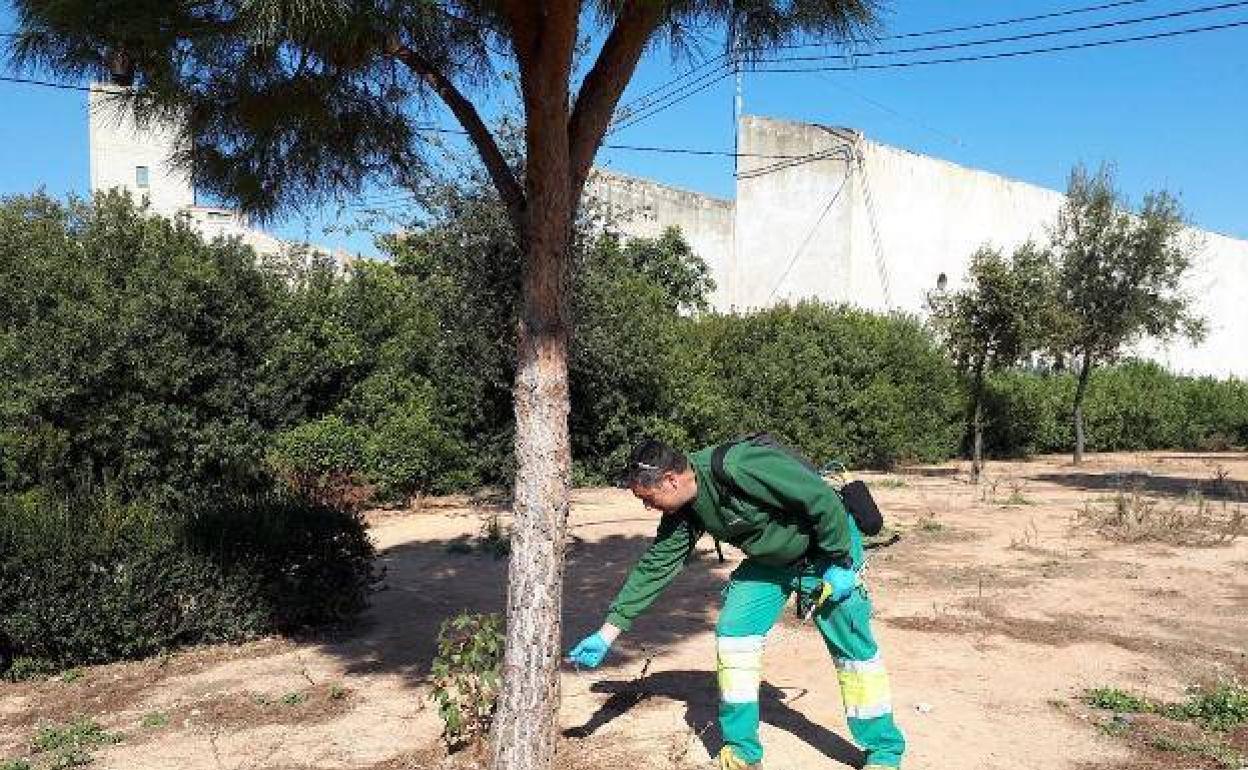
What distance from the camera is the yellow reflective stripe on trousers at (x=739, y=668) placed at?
3.90 metres

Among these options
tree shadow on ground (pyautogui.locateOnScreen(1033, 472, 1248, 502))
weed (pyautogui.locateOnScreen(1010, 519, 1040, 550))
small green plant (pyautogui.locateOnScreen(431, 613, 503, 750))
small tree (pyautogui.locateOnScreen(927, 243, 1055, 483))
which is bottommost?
tree shadow on ground (pyautogui.locateOnScreen(1033, 472, 1248, 502))

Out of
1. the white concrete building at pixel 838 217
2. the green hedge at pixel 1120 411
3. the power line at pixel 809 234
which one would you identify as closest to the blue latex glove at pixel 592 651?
the white concrete building at pixel 838 217

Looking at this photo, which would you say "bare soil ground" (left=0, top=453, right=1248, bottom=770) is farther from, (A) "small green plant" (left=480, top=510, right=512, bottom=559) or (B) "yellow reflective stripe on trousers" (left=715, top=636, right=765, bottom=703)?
(B) "yellow reflective stripe on trousers" (left=715, top=636, right=765, bottom=703)

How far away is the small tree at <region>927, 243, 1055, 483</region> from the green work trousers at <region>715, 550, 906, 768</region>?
40.2ft

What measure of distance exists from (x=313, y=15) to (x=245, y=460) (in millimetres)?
10246

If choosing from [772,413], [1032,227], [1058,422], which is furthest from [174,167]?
[1032,227]

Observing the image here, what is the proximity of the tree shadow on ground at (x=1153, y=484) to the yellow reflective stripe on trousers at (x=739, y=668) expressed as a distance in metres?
11.5

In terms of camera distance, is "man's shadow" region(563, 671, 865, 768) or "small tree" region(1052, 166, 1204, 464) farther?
"small tree" region(1052, 166, 1204, 464)

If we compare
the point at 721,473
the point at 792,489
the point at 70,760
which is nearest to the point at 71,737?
the point at 70,760

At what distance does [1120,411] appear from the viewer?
25.6 m

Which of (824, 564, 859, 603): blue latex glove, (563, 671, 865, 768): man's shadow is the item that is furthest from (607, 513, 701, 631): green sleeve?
(563, 671, 865, 768): man's shadow

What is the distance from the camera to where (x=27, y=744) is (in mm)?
4781

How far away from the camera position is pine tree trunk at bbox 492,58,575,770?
12.6 feet

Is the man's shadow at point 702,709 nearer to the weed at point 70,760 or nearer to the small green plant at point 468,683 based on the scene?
the small green plant at point 468,683
